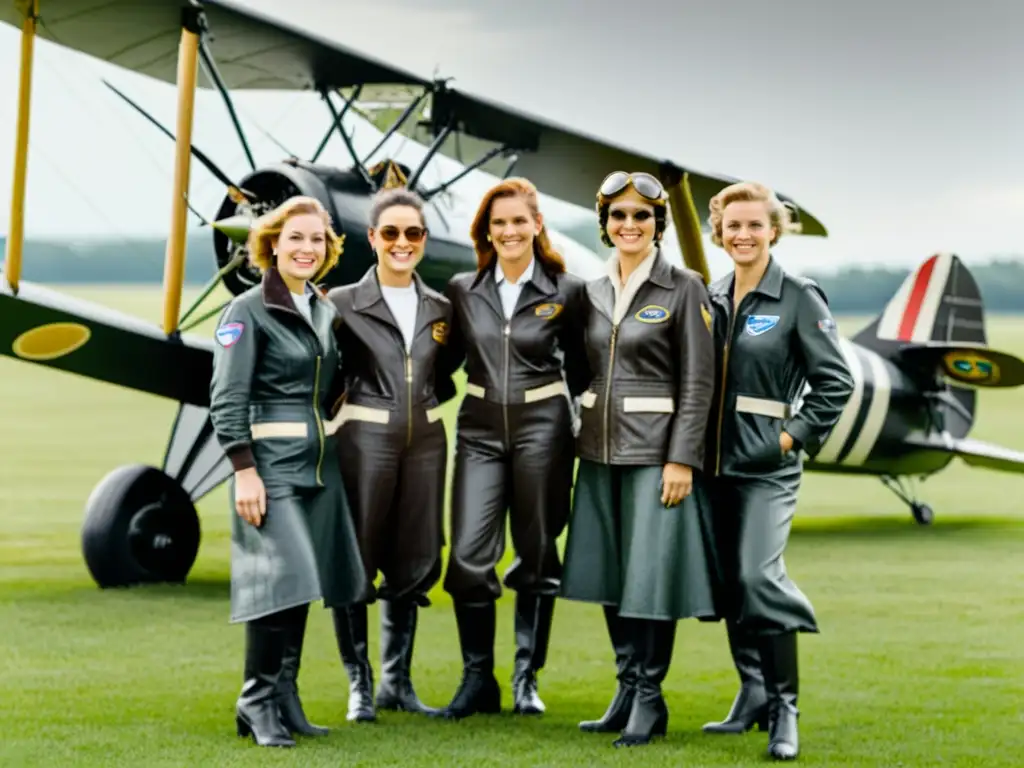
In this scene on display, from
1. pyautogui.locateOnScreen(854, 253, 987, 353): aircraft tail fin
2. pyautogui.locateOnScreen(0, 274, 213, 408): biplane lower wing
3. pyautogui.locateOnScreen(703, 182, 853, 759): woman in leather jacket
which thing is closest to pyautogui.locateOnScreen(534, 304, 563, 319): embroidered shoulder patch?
pyautogui.locateOnScreen(703, 182, 853, 759): woman in leather jacket

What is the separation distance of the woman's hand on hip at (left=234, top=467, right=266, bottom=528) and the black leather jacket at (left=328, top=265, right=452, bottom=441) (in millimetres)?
504

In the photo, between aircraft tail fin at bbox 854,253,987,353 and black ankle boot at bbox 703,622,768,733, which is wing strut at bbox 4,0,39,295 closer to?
black ankle boot at bbox 703,622,768,733

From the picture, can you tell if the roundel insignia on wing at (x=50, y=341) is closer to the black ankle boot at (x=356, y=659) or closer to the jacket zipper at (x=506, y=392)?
the black ankle boot at (x=356, y=659)

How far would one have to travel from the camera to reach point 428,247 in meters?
8.93

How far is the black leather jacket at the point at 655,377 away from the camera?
14.3 ft

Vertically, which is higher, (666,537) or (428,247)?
(428,247)

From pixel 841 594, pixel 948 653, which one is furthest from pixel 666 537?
pixel 841 594

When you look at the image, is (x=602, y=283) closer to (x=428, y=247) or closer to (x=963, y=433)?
(x=428, y=247)

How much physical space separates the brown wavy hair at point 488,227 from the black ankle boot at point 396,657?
1.16 metres

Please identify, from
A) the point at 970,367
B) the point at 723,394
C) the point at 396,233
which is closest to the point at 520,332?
the point at 396,233

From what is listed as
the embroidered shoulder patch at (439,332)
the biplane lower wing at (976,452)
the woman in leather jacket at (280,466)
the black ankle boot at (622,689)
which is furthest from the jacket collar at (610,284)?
the biplane lower wing at (976,452)

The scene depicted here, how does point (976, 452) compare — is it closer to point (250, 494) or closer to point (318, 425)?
point (318, 425)

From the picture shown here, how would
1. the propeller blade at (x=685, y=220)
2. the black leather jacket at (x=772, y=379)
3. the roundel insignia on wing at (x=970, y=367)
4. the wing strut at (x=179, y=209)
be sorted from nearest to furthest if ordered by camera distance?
the black leather jacket at (x=772, y=379), the wing strut at (x=179, y=209), the propeller blade at (x=685, y=220), the roundel insignia on wing at (x=970, y=367)

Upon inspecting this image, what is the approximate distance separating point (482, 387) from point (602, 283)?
494 mm
